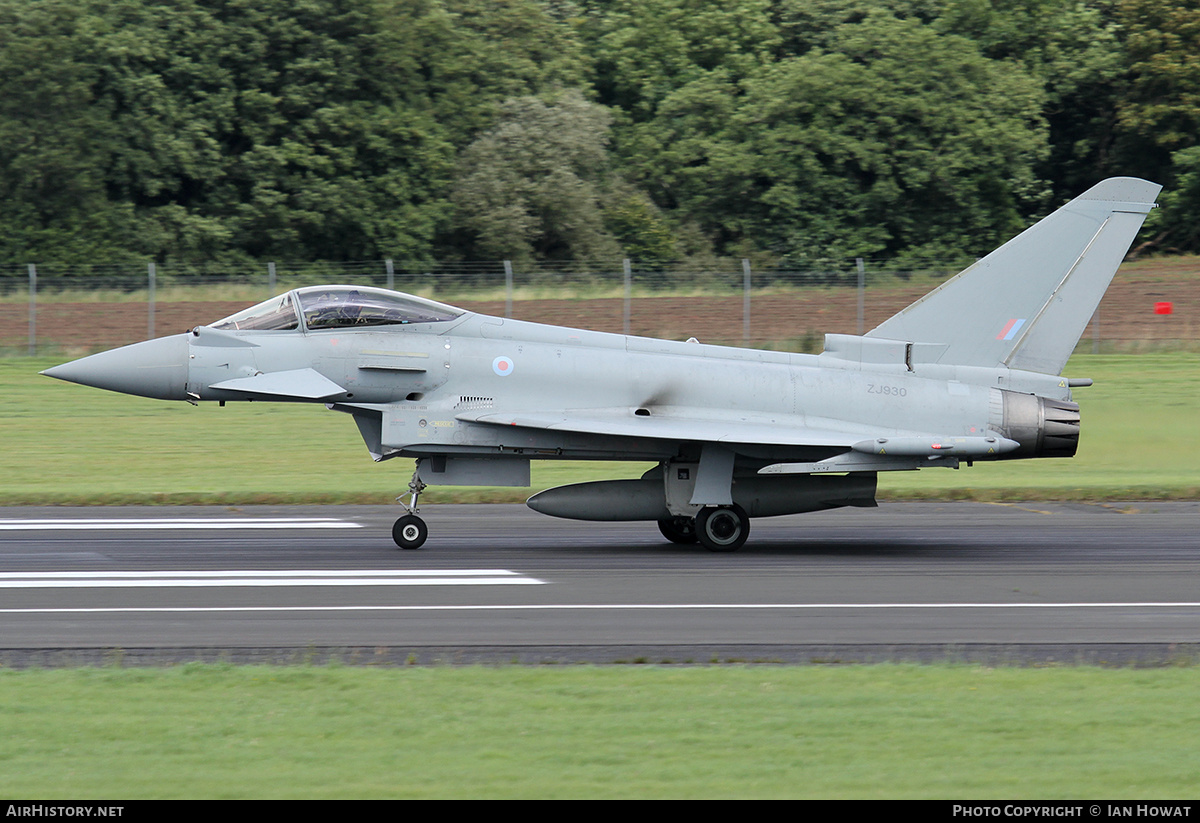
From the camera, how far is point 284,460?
23.9m

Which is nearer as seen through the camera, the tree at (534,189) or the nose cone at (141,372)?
the nose cone at (141,372)

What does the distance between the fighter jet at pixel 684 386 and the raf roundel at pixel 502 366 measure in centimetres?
2

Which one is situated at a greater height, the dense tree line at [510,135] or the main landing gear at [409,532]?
the dense tree line at [510,135]

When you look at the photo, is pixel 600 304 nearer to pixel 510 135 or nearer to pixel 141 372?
pixel 510 135

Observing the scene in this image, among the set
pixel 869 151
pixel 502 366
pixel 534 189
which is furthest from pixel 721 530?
pixel 869 151

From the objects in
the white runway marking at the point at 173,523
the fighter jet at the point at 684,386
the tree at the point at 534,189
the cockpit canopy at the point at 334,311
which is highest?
the tree at the point at 534,189

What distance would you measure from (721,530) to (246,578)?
524cm

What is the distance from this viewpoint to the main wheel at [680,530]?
1625cm

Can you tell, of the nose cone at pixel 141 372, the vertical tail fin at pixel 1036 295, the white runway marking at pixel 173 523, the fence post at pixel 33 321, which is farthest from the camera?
the fence post at pixel 33 321

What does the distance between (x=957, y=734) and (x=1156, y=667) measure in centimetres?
285

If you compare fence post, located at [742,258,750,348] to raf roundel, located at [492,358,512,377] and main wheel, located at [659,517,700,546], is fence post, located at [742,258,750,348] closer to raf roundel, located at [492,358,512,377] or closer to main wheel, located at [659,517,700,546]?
main wheel, located at [659,517,700,546]

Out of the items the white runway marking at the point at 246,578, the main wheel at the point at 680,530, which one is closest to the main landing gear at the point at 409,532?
the white runway marking at the point at 246,578

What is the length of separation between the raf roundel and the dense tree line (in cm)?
3152

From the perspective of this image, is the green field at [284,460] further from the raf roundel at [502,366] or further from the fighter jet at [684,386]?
the raf roundel at [502,366]
